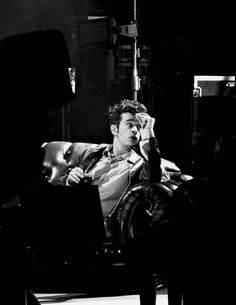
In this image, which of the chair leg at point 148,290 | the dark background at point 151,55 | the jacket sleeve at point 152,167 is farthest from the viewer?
the dark background at point 151,55

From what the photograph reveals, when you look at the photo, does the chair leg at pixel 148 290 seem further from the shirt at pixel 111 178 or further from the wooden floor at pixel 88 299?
the shirt at pixel 111 178

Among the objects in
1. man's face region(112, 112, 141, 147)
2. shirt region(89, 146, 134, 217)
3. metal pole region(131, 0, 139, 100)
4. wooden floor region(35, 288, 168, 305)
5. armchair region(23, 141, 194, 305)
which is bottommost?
wooden floor region(35, 288, 168, 305)

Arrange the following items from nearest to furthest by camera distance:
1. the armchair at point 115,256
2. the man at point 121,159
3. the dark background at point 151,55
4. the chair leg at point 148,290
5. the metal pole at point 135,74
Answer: the chair leg at point 148,290 → the armchair at point 115,256 → the man at point 121,159 → the metal pole at point 135,74 → the dark background at point 151,55

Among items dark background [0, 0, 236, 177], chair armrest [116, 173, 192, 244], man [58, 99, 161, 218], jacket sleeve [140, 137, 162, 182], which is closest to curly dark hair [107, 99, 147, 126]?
man [58, 99, 161, 218]

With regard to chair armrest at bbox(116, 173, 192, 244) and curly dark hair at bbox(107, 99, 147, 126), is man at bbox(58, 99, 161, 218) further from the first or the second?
chair armrest at bbox(116, 173, 192, 244)

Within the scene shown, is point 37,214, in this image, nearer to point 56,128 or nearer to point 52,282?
point 52,282

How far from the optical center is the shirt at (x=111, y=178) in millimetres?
4277

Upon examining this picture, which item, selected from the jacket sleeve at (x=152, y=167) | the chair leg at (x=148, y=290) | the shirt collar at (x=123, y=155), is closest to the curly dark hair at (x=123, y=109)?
the shirt collar at (x=123, y=155)

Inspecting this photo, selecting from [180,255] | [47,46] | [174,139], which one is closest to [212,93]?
[174,139]

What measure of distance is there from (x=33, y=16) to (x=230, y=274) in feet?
12.9

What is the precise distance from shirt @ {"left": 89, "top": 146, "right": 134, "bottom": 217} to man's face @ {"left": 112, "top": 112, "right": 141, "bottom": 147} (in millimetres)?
130

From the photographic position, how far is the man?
4238 millimetres

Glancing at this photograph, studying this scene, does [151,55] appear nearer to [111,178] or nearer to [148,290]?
[111,178]

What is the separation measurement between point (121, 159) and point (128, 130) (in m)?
0.28
